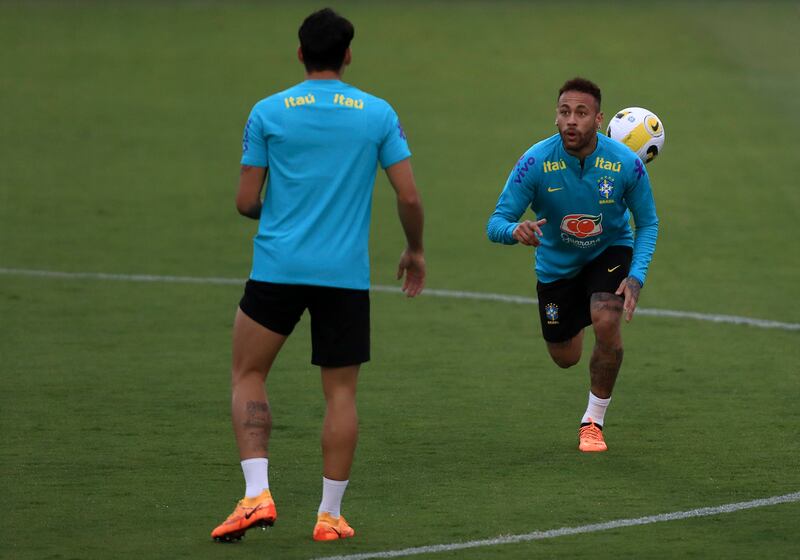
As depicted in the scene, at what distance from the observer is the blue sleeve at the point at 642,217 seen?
29.2 feet

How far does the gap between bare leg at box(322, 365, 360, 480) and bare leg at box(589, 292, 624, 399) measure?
217 cm

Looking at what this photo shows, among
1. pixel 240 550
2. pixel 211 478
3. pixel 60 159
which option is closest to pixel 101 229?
pixel 60 159

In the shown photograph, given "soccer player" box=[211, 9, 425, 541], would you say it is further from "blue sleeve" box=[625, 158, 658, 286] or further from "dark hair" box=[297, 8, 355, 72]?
"blue sleeve" box=[625, 158, 658, 286]

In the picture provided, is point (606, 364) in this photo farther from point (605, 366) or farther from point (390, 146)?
point (390, 146)

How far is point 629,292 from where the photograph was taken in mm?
8672

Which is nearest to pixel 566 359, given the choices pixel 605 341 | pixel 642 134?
pixel 605 341

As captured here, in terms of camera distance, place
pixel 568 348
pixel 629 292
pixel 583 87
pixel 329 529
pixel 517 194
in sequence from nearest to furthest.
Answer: pixel 329 529
pixel 629 292
pixel 583 87
pixel 517 194
pixel 568 348

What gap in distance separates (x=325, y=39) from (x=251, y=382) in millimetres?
1518

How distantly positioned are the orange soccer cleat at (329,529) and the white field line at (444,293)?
6.40 metres

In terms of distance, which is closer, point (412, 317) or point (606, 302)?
point (606, 302)

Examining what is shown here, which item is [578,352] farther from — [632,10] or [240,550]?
[632,10]

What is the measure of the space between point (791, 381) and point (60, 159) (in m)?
12.5

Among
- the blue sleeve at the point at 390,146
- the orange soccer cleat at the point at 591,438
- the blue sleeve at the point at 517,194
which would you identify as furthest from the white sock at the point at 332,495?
the orange soccer cleat at the point at 591,438

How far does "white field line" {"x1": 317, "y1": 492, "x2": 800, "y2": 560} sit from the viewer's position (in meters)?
7.10
